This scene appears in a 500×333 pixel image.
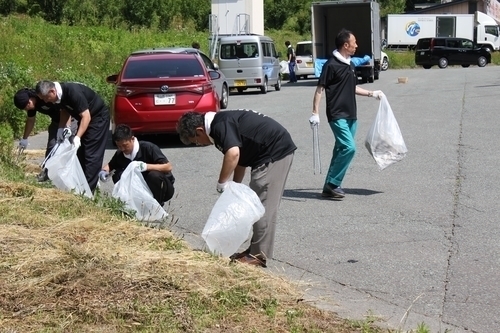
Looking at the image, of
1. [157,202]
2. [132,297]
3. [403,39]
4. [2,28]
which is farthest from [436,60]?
[132,297]

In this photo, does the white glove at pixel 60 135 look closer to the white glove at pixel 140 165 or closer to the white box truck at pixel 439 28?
the white glove at pixel 140 165

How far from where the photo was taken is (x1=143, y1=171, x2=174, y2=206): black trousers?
27.5ft

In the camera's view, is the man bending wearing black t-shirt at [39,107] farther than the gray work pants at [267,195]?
Yes

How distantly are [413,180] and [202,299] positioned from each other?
6.14m

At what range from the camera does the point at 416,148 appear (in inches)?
544

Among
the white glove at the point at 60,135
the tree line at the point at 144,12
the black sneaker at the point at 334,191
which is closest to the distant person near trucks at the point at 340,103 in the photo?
the black sneaker at the point at 334,191

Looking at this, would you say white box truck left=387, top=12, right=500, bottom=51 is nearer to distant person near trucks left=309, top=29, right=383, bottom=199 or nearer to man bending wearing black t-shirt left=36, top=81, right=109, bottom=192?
distant person near trucks left=309, top=29, right=383, bottom=199

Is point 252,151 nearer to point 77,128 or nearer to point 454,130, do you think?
point 77,128

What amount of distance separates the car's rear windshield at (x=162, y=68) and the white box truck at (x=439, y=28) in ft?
140

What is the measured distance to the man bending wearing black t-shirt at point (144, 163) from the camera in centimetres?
837

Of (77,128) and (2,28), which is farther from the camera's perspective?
(2,28)

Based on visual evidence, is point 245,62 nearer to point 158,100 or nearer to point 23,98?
point 158,100

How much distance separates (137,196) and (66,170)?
1.10m

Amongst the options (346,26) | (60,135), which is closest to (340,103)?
(60,135)
